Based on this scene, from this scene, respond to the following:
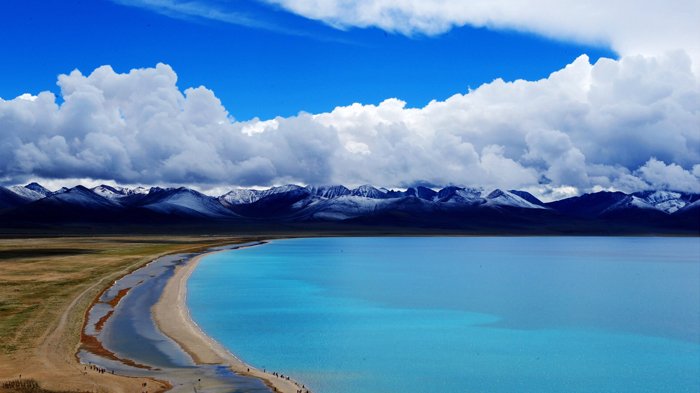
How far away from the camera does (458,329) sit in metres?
48.9

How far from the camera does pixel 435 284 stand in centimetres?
8156

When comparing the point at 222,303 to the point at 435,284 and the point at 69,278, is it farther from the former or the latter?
the point at 435,284

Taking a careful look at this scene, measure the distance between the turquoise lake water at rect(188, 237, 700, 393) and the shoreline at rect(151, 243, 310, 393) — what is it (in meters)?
1.04

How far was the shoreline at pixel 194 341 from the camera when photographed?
31391 mm

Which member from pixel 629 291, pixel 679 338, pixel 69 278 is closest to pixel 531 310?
pixel 679 338

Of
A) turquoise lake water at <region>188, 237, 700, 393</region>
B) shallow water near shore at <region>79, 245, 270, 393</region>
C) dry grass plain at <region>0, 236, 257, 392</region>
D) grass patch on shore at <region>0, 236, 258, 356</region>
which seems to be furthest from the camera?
grass patch on shore at <region>0, 236, 258, 356</region>

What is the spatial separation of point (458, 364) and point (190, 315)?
24.0 meters

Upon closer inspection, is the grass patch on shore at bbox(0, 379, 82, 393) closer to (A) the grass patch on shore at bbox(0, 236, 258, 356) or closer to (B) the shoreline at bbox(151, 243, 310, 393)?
(A) the grass patch on shore at bbox(0, 236, 258, 356)

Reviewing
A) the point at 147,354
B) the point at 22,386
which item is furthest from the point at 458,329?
the point at 22,386

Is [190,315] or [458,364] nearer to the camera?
[458,364]

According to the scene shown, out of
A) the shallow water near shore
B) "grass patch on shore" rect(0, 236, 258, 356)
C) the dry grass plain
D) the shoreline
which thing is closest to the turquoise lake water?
the shoreline

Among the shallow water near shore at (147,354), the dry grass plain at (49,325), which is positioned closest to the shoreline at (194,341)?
the shallow water near shore at (147,354)

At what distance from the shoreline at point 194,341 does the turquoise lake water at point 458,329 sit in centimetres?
104

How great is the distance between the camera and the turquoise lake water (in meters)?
34.5
